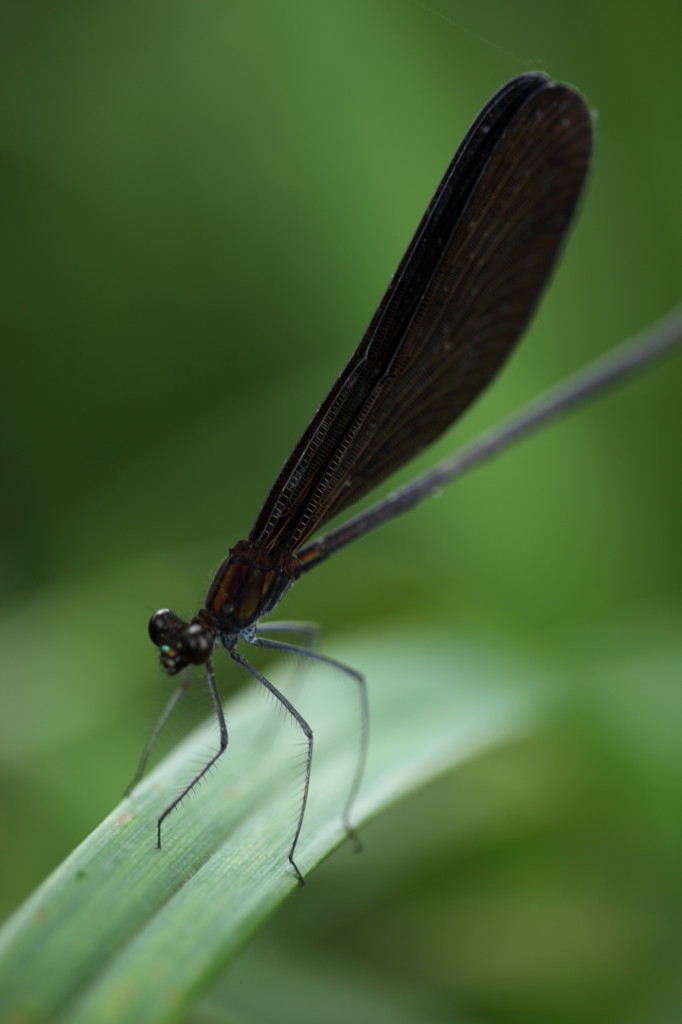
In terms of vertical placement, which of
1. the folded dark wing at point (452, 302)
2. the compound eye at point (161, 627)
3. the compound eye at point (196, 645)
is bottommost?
the compound eye at point (196, 645)

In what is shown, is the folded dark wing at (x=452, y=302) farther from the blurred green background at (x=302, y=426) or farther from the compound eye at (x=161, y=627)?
the blurred green background at (x=302, y=426)

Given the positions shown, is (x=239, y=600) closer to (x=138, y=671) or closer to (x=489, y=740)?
(x=489, y=740)

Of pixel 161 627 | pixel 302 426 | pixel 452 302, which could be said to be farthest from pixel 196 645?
pixel 302 426

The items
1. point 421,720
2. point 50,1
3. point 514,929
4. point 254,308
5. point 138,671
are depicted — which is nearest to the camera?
point 421,720

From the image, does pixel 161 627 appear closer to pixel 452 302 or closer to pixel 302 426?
pixel 452 302

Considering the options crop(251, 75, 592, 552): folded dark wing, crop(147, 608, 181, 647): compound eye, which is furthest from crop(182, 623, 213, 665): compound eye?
crop(251, 75, 592, 552): folded dark wing

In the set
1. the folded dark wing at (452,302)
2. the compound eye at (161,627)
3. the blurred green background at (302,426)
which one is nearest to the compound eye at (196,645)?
the compound eye at (161,627)

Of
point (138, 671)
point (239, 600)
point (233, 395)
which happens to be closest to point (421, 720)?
point (239, 600)
